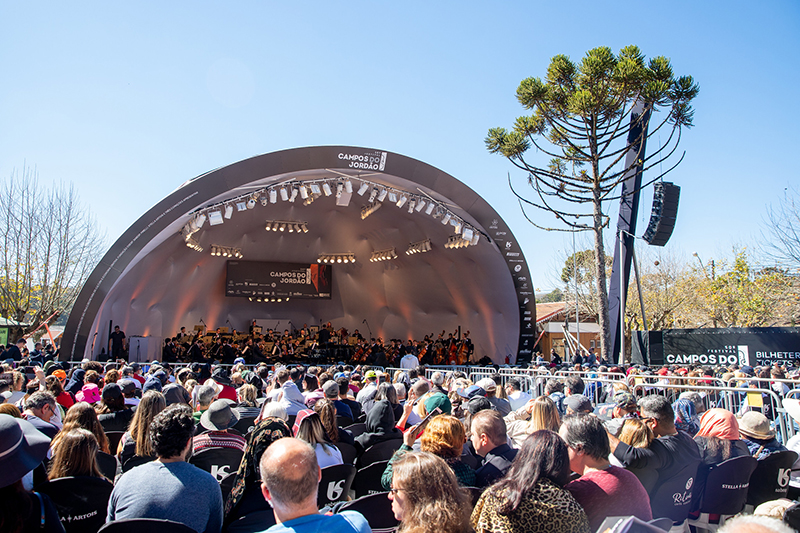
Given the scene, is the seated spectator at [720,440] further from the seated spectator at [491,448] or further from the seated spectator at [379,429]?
the seated spectator at [379,429]

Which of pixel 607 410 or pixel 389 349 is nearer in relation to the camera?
pixel 607 410

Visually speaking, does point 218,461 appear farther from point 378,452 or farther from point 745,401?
point 745,401

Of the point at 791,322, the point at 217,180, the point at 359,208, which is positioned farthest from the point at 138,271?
the point at 791,322

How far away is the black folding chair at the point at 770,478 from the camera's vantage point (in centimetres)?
368

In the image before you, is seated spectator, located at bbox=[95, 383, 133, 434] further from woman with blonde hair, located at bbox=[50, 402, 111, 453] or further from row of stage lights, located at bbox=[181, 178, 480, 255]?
row of stage lights, located at bbox=[181, 178, 480, 255]

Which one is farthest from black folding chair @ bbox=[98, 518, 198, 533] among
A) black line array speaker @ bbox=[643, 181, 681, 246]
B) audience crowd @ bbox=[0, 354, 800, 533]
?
black line array speaker @ bbox=[643, 181, 681, 246]

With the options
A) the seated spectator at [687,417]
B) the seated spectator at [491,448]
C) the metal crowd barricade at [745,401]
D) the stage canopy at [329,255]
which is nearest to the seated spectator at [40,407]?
the seated spectator at [491,448]

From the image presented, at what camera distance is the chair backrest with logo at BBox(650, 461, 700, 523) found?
3.36 meters

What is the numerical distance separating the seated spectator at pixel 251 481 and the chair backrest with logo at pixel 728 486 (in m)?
2.89

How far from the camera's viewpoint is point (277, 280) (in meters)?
21.8

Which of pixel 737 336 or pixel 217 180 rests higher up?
pixel 217 180

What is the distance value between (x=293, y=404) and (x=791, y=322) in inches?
937

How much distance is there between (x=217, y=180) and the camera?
13797 millimetres

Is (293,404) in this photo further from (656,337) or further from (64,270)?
(64,270)
